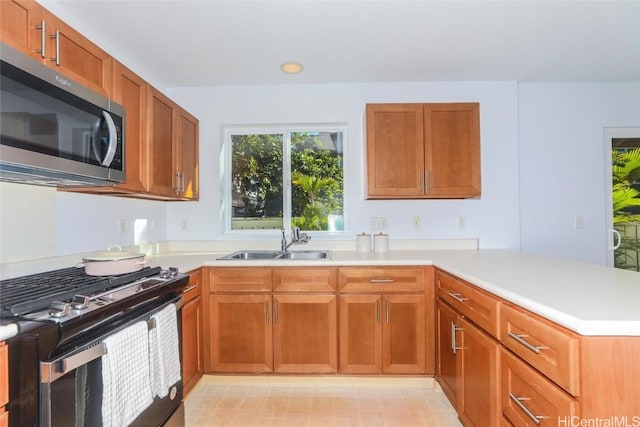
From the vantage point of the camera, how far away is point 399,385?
87.0 inches

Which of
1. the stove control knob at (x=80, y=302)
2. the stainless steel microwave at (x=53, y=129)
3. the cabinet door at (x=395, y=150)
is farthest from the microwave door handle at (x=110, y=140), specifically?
the cabinet door at (x=395, y=150)

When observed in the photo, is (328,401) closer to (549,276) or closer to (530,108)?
(549,276)

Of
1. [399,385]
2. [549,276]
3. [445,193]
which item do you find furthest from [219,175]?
[549,276]

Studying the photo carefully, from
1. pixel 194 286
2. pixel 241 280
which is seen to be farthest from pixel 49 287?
pixel 241 280

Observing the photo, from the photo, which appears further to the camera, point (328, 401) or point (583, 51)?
point (583, 51)

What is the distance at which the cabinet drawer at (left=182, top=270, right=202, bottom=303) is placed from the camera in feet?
6.51

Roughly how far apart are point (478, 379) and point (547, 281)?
55 centimetres

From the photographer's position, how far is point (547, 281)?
4.38ft

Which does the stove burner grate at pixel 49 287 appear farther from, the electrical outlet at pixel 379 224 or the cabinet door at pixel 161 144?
the electrical outlet at pixel 379 224

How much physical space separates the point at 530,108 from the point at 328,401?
285cm

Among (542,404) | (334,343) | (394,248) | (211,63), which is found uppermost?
(211,63)

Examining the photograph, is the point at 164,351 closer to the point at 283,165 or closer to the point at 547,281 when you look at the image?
the point at 547,281

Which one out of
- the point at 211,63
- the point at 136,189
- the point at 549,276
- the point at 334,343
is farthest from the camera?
the point at 211,63

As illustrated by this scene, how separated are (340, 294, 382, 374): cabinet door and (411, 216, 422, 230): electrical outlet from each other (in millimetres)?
853
